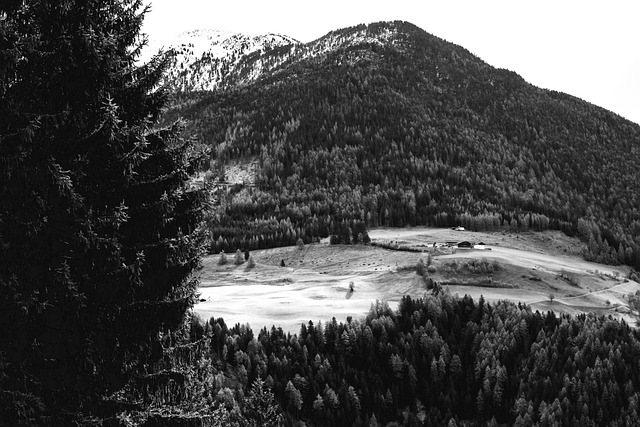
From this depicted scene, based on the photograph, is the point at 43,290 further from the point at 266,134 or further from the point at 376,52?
the point at 376,52

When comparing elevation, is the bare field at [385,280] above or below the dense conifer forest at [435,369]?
above

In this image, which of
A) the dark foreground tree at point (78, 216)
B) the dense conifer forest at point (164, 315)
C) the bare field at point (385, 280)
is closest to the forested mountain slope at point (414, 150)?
the dense conifer forest at point (164, 315)

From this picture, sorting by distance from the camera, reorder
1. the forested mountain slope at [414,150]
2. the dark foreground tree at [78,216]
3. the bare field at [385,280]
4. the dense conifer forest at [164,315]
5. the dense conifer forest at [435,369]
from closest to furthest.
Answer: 1. the dark foreground tree at [78,216]
2. the dense conifer forest at [164,315]
3. the dense conifer forest at [435,369]
4. the bare field at [385,280]
5. the forested mountain slope at [414,150]

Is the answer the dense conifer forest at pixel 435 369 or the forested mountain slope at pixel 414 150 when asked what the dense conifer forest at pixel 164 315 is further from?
the forested mountain slope at pixel 414 150

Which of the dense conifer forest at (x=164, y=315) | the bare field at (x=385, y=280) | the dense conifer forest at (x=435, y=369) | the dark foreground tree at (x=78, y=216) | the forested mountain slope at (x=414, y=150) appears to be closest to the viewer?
the dark foreground tree at (x=78, y=216)

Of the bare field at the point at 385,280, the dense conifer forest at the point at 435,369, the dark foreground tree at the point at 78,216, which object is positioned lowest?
the dense conifer forest at the point at 435,369

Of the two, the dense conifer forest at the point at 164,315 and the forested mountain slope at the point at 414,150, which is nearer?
the dense conifer forest at the point at 164,315

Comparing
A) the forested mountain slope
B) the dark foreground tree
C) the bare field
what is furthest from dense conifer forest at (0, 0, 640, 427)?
the bare field
